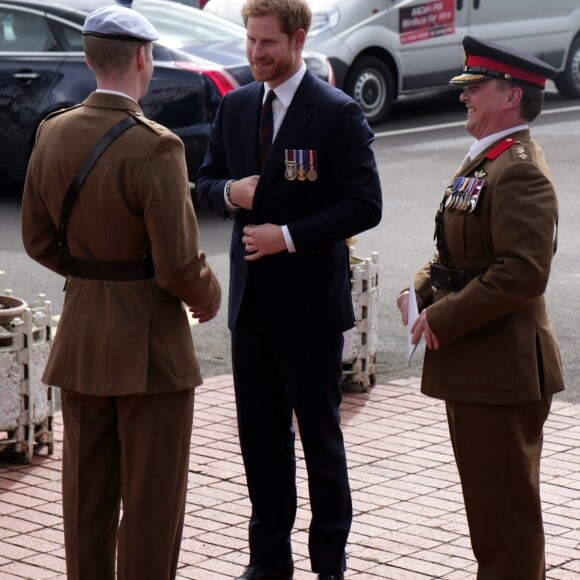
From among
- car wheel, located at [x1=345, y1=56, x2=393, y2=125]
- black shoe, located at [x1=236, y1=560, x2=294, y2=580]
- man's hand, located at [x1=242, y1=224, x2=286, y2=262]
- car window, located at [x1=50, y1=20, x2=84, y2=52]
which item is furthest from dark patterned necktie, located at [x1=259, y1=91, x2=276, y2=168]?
car wheel, located at [x1=345, y1=56, x2=393, y2=125]

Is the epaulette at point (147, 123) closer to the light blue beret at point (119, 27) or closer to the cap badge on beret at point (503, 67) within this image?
the light blue beret at point (119, 27)

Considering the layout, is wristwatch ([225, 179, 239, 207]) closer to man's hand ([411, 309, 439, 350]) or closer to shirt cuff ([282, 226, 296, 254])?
shirt cuff ([282, 226, 296, 254])

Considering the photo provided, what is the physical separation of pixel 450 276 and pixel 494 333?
22 centimetres

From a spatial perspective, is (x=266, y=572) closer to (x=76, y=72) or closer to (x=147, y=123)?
(x=147, y=123)

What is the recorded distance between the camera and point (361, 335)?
290 inches

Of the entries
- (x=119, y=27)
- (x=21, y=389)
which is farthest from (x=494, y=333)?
(x=21, y=389)

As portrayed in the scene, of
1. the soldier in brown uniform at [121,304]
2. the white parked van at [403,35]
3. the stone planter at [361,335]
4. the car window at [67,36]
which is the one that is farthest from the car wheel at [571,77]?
the soldier in brown uniform at [121,304]

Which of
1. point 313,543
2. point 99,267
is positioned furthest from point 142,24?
point 313,543

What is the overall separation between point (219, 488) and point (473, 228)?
2.21m

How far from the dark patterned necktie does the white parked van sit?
35.4 feet

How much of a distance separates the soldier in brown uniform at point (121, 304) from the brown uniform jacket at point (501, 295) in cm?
72

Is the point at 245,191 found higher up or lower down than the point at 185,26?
lower down

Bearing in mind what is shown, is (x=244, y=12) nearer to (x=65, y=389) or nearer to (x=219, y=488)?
(x=65, y=389)

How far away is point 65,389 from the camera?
13.8 ft
